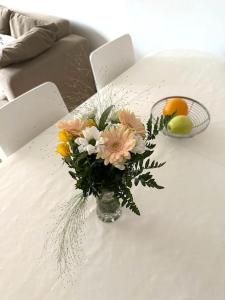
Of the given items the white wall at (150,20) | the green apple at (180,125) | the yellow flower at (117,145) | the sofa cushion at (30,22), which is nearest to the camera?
the yellow flower at (117,145)

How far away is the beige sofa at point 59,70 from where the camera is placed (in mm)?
1915

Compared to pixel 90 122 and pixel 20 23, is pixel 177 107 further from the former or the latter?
pixel 20 23

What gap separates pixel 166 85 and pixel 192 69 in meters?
0.20

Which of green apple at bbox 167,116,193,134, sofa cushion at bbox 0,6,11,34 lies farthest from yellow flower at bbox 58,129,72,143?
sofa cushion at bbox 0,6,11,34

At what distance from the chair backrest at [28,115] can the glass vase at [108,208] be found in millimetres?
490

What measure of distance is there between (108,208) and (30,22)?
2.07 meters

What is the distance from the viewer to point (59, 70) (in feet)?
7.00

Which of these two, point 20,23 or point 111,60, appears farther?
point 20,23

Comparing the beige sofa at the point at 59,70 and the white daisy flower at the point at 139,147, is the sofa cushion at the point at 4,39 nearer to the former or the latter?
the beige sofa at the point at 59,70

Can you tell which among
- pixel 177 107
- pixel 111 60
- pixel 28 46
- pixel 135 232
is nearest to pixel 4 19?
pixel 28 46

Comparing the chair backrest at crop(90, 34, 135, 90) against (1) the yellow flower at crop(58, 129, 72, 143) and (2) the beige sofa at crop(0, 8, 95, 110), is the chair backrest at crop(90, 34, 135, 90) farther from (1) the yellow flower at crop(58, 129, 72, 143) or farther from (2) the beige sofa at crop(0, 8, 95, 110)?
(1) the yellow flower at crop(58, 129, 72, 143)

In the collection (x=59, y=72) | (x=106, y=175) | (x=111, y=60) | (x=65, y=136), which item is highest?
(x=65, y=136)

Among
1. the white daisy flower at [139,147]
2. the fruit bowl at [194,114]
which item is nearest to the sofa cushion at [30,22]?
the fruit bowl at [194,114]

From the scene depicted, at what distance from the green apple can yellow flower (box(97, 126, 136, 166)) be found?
0.47m
